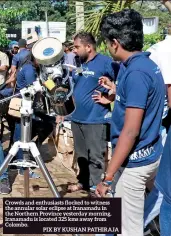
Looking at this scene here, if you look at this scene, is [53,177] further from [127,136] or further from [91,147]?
[127,136]

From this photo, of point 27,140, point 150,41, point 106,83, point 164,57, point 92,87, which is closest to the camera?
point 27,140

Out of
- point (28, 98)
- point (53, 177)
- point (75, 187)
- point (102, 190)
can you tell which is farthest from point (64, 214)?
point (53, 177)

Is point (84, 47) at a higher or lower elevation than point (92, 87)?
higher

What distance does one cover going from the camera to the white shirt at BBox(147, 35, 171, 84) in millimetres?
3147

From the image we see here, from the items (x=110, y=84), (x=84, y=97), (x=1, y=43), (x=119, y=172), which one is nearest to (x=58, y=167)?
(x=84, y=97)

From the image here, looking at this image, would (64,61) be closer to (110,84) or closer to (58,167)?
(110,84)

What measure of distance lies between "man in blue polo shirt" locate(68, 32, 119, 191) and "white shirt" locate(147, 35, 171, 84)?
3.73ft

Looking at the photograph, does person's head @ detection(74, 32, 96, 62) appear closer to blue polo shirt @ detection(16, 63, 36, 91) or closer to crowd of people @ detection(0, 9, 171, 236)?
blue polo shirt @ detection(16, 63, 36, 91)

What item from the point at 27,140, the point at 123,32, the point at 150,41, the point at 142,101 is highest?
the point at 123,32

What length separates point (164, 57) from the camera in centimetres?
326

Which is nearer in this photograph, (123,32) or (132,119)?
(132,119)

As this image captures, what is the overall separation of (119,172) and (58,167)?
120 inches

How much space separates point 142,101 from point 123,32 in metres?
0.43

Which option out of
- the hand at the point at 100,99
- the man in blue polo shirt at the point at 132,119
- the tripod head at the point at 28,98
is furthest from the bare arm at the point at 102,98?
the man in blue polo shirt at the point at 132,119
